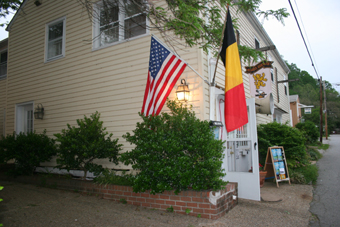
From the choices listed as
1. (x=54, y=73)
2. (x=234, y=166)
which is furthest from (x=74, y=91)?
(x=234, y=166)

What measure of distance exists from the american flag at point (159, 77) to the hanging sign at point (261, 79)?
11.3 feet

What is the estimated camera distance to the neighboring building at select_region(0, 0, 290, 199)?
631cm

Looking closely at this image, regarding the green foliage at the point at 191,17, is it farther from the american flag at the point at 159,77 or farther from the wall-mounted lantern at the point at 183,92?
the wall-mounted lantern at the point at 183,92

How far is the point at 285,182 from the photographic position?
A: 6715mm

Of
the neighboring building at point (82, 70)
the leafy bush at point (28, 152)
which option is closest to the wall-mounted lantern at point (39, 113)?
the neighboring building at point (82, 70)

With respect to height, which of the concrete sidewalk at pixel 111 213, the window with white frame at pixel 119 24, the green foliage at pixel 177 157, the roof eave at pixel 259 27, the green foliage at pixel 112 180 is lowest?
the concrete sidewalk at pixel 111 213

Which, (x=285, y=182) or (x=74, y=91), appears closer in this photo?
(x=285, y=182)

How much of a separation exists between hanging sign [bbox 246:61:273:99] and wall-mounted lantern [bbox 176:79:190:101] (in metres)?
2.95

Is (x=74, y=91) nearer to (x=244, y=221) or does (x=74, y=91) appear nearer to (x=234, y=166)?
(x=234, y=166)

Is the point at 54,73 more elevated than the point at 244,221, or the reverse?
Answer: the point at 54,73

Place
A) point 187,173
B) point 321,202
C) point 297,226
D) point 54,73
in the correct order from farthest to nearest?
point 54,73 < point 321,202 < point 187,173 < point 297,226

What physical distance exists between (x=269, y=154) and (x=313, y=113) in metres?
50.7

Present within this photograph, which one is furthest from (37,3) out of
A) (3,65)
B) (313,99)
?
(313,99)

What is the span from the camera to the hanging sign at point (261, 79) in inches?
283
